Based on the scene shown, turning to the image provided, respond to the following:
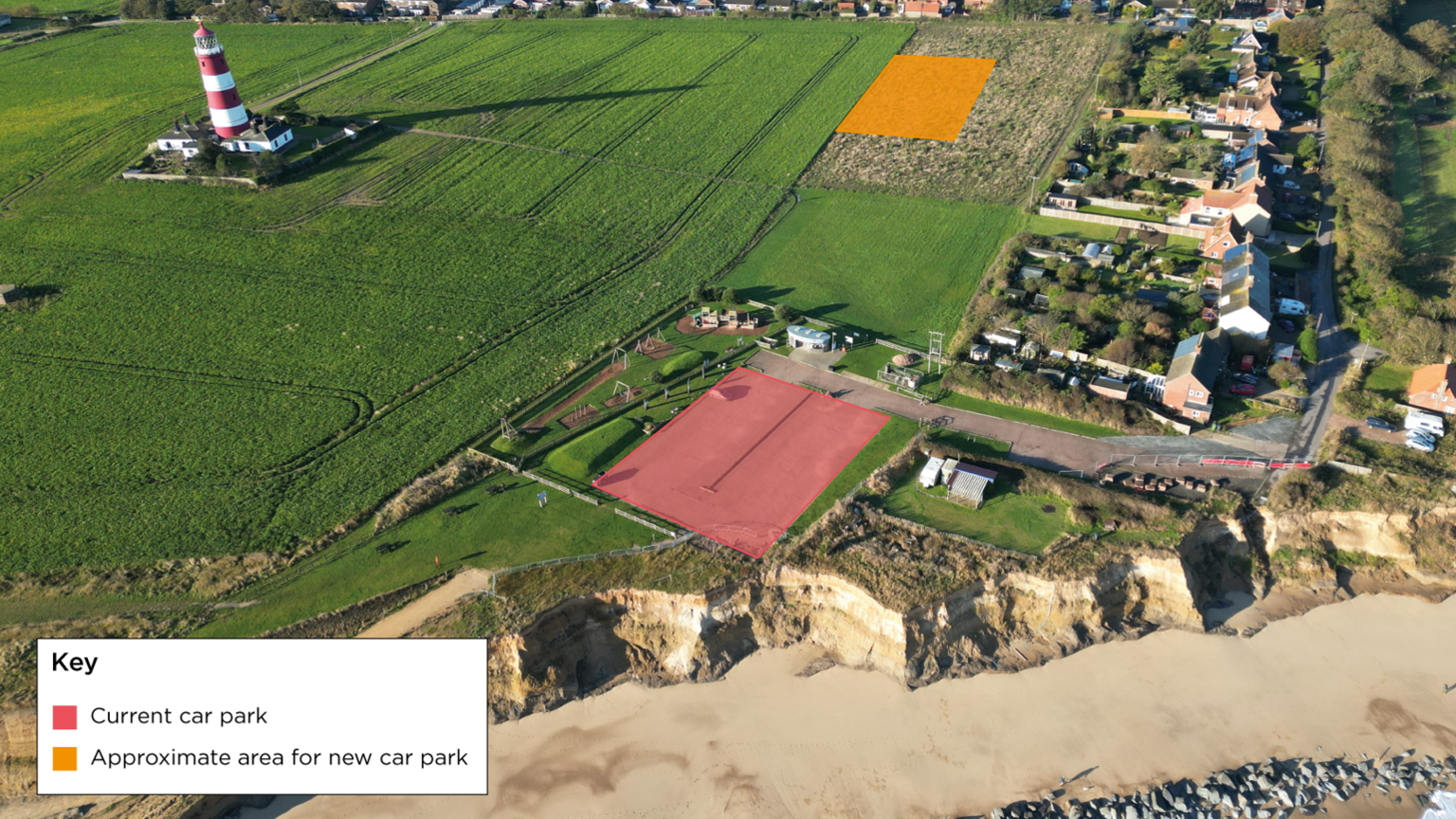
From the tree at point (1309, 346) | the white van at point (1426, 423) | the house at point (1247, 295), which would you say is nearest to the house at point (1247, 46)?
the house at point (1247, 295)

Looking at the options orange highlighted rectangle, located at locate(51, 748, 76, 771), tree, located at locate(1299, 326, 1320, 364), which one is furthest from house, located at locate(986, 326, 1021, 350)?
orange highlighted rectangle, located at locate(51, 748, 76, 771)

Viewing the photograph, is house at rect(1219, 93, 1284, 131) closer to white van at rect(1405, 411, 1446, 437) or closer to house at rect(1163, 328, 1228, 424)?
house at rect(1163, 328, 1228, 424)

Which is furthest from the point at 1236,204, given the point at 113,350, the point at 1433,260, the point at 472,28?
the point at 472,28

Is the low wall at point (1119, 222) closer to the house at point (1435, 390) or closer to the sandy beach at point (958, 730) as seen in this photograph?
the house at point (1435, 390)

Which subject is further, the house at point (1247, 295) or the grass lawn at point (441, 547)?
the house at point (1247, 295)

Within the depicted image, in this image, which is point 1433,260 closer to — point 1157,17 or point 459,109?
point 1157,17

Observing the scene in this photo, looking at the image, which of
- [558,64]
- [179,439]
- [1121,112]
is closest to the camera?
[179,439]

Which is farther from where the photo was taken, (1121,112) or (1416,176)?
(1121,112)
